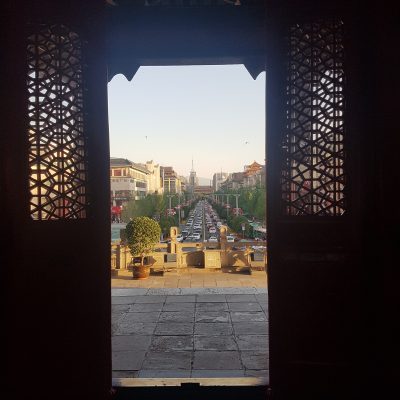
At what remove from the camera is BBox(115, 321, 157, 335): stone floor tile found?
5.15 metres

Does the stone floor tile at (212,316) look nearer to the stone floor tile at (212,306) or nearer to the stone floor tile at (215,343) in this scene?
the stone floor tile at (212,306)

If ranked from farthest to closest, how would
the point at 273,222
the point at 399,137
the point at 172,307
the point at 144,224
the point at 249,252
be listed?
the point at 249,252 → the point at 144,224 → the point at 172,307 → the point at 273,222 → the point at 399,137

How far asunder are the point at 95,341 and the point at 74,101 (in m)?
1.98

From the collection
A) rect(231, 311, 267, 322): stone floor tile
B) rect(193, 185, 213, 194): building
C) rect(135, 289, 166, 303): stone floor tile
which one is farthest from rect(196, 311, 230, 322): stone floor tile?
rect(193, 185, 213, 194): building

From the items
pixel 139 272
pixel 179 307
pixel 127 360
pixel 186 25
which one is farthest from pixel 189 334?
pixel 139 272

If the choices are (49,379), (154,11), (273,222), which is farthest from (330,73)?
(49,379)

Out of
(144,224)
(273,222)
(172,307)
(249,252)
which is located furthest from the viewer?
(249,252)

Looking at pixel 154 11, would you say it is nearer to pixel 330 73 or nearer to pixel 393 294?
pixel 330 73

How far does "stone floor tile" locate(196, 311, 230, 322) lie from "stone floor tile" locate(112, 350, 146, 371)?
1441 millimetres

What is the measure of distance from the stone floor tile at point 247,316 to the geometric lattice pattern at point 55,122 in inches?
142

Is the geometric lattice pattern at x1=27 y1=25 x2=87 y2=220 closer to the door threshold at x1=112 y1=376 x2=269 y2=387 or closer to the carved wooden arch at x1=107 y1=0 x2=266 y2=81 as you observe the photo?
the carved wooden arch at x1=107 y1=0 x2=266 y2=81

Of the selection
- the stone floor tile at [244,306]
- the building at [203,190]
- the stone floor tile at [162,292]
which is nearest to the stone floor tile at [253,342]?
the stone floor tile at [244,306]

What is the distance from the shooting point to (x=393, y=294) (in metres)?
2.69

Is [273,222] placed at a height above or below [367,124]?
below
